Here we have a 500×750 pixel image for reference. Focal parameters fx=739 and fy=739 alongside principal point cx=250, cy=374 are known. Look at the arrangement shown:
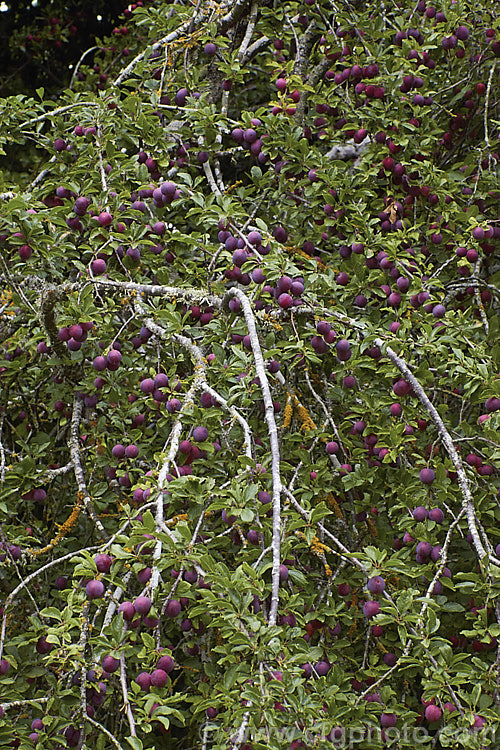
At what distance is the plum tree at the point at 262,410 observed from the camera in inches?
49.5

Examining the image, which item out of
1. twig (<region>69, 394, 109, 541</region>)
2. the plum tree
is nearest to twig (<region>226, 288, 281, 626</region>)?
the plum tree

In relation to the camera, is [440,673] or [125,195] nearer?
[440,673]

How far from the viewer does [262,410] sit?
1.96 m

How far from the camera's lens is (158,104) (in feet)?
7.29

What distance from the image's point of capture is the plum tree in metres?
1.26

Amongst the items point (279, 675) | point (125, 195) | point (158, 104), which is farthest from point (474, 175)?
point (279, 675)

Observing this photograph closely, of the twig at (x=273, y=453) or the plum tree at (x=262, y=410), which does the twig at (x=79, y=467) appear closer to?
the plum tree at (x=262, y=410)

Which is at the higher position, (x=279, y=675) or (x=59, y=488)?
(x=279, y=675)

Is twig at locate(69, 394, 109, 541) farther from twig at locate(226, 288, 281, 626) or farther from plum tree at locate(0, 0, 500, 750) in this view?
twig at locate(226, 288, 281, 626)

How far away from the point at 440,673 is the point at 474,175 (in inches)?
65.7

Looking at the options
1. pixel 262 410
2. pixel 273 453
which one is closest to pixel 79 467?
pixel 262 410

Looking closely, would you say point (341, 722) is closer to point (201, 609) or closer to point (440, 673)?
point (440, 673)

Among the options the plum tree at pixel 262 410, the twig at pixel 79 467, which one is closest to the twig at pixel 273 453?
the plum tree at pixel 262 410

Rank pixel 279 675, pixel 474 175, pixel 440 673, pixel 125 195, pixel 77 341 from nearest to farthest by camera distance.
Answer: pixel 279 675 → pixel 440 673 → pixel 77 341 → pixel 125 195 → pixel 474 175
